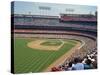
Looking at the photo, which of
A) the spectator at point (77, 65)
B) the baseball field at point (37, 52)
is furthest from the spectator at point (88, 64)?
the baseball field at point (37, 52)

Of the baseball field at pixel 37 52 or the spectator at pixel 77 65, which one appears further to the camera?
the spectator at pixel 77 65

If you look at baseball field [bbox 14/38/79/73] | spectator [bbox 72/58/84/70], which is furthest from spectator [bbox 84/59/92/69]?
baseball field [bbox 14/38/79/73]

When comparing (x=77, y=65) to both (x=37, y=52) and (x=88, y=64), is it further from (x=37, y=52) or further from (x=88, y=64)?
(x=37, y=52)

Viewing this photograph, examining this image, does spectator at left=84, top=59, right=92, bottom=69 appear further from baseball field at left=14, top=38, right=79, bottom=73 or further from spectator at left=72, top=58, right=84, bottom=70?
baseball field at left=14, top=38, right=79, bottom=73

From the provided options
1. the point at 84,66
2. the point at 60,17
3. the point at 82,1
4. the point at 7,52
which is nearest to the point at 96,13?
the point at 82,1

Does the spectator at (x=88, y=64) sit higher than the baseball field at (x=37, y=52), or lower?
lower

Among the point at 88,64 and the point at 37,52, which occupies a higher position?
the point at 37,52

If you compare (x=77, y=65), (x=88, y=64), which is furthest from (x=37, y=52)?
(x=88, y=64)

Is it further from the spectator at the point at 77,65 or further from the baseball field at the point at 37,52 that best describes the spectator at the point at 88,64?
the baseball field at the point at 37,52
